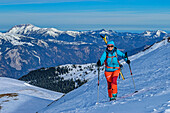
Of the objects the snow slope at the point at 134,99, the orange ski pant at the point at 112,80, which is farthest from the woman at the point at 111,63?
the snow slope at the point at 134,99

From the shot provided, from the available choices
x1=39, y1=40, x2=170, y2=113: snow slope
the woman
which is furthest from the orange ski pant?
x1=39, y1=40, x2=170, y2=113: snow slope

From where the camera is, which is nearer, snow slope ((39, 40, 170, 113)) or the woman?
snow slope ((39, 40, 170, 113))

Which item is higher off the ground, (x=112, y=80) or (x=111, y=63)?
(x=111, y=63)

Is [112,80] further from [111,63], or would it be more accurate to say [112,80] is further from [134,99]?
[134,99]

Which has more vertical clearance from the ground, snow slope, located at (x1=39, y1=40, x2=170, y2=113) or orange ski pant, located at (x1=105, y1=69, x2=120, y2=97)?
orange ski pant, located at (x1=105, y1=69, x2=120, y2=97)

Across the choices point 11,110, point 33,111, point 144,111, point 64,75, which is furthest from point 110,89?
point 64,75

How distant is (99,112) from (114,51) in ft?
14.0

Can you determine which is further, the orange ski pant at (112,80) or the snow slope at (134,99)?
the orange ski pant at (112,80)

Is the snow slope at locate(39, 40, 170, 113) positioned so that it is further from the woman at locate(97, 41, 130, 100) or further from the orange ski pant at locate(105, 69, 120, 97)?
the woman at locate(97, 41, 130, 100)

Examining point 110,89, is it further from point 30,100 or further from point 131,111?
Result: point 30,100

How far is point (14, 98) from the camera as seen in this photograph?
150 feet

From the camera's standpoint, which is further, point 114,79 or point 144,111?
point 114,79

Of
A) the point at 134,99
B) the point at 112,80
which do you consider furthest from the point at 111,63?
the point at 134,99

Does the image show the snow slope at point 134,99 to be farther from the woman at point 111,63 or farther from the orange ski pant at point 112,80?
the woman at point 111,63
